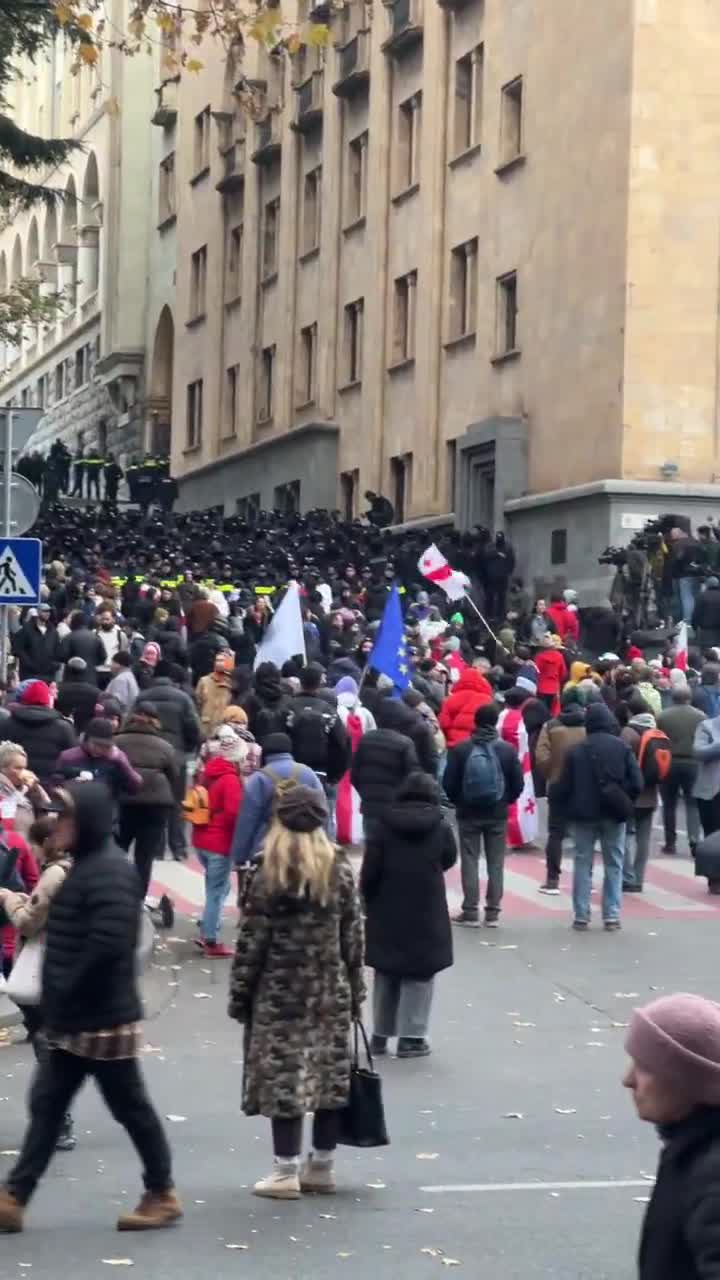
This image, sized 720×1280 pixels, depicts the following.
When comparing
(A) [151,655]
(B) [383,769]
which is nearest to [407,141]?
(A) [151,655]

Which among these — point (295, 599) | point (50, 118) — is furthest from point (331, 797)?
point (50, 118)

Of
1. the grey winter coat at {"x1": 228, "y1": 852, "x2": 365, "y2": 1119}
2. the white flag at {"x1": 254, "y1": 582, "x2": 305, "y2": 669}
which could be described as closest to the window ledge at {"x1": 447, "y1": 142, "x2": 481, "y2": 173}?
the white flag at {"x1": 254, "y1": 582, "x2": 305, "y2": 669}

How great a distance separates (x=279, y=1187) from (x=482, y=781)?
8694 mm

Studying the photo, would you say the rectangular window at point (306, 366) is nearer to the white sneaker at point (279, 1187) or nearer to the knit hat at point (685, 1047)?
the white sneaker at point (279, 1187)

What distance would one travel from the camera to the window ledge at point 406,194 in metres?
47.5

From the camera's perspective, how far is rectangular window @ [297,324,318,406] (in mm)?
55125

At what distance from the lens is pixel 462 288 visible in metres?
45.7

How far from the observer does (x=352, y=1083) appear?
897 centimetres

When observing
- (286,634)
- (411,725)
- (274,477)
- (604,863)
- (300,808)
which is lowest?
(604,863)

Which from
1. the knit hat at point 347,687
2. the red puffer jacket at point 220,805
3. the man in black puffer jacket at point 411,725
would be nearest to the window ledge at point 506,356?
the knit hat at point 347,687

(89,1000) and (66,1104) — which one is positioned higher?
(89,1000)

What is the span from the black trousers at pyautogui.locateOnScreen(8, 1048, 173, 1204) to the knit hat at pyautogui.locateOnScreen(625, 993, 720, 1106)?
4203 mm

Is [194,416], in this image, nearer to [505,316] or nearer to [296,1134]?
[505,316]

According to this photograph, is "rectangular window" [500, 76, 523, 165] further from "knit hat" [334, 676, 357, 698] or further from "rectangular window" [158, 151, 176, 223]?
"rectangular window" [158, 151, 176, 223]
